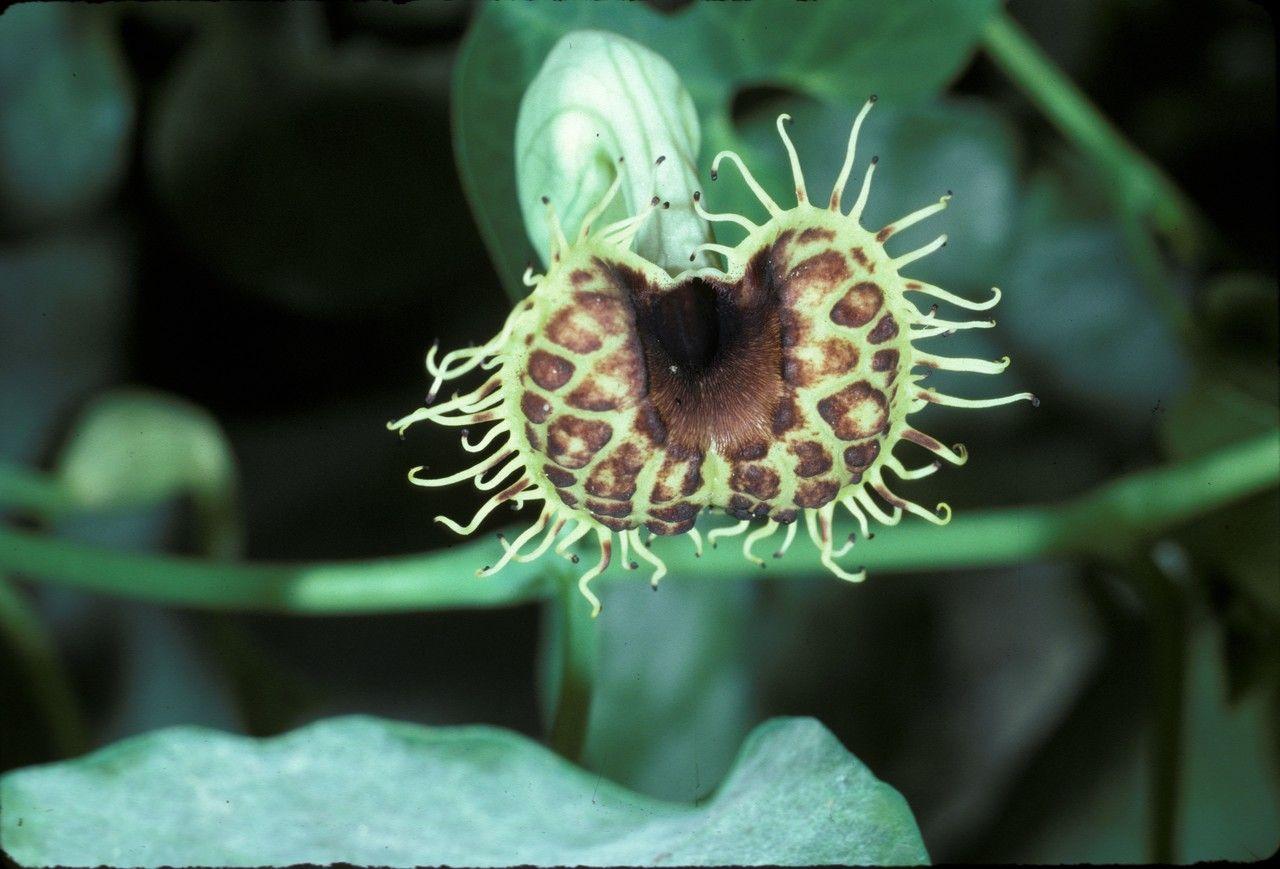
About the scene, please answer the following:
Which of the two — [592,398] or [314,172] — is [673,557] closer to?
[592,398]

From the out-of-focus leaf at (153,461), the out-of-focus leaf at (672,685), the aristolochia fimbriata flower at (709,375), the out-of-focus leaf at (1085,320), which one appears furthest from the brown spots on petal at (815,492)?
the out-of-focus leaf at (153,461)

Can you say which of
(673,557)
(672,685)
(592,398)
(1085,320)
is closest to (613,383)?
(592,398)

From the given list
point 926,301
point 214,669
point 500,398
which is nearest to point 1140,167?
point 926,301

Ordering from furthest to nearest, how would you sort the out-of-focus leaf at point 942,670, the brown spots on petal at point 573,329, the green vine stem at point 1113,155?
the out-of-focus leaf at point 942,670 → the green vine stem at point 1113,155 → the brown spots on petal at point 573,329

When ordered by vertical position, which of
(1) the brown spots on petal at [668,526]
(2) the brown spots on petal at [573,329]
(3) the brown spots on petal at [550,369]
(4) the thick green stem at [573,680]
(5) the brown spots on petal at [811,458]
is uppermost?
(2) the brown spots on petal at [573,329]

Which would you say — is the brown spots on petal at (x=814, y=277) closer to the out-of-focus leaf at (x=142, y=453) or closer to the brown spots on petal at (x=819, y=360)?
the brown spots on petal at (x=819, y=360)

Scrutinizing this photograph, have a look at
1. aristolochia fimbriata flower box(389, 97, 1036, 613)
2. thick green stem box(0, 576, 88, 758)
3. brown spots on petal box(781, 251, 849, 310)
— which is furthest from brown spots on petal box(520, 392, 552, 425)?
thick green stem box(0, 576, 88, 758)
